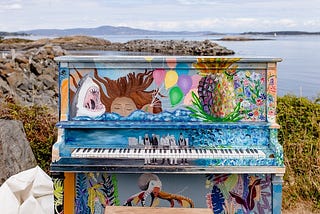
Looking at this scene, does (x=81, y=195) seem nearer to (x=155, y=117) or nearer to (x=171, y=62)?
(x=155, y=117)

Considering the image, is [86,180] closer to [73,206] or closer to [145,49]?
[73,206]

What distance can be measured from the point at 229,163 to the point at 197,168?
0.76ft

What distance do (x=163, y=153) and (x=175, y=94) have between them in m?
0.51

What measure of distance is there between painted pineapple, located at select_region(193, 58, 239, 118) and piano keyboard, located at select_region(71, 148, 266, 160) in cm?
33

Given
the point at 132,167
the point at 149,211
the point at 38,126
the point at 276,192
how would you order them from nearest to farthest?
the point at 149,211, the point at 132,167, the point at 276,192, the point at 38,126

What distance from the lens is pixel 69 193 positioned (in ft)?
12.8

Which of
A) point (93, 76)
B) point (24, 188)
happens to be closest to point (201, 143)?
point (93, 76)

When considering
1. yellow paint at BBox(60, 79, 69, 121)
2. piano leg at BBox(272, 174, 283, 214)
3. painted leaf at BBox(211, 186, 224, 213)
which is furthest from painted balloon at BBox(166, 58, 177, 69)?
piano leg at BBox(272, 174, 283, 214)

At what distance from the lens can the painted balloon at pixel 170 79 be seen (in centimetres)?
391

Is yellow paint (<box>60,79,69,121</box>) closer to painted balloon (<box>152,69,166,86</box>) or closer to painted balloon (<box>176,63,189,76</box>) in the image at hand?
painted balloon (<box>152,69,166,86</box>)

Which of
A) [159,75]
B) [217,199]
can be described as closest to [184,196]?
[217,199]

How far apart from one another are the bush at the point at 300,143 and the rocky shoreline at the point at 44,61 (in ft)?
10.7

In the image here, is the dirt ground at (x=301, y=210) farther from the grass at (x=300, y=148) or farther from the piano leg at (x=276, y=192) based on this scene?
the piano leg at (x=276, y=192)

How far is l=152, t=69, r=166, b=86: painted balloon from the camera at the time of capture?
391 cm
